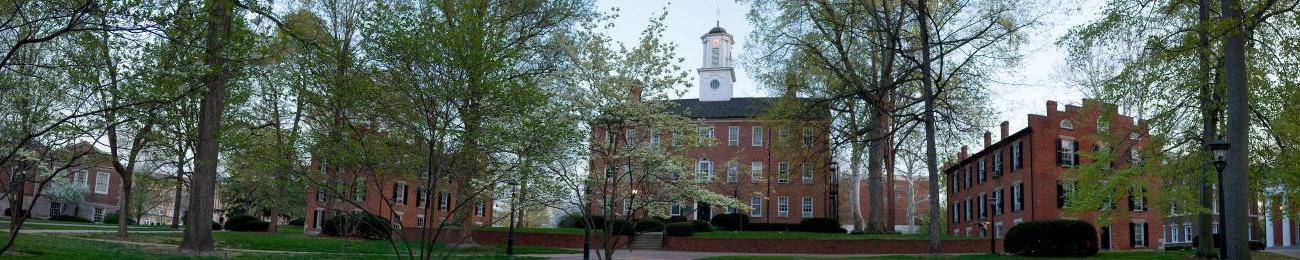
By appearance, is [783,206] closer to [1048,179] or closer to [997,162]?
[997,162]

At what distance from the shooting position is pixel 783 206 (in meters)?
52.8

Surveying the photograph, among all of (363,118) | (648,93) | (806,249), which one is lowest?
(806,249)

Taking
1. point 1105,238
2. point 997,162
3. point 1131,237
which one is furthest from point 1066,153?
point 997,162

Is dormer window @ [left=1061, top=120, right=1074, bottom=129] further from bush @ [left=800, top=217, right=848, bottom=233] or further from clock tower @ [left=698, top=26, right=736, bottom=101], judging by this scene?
clock tower @ [left=698, top=26, right=736, bottom=101]

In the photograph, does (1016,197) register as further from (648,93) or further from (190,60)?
(190,60)

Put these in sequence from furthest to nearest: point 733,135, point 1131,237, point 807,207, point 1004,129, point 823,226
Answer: point 733,135 → point 807,207 → point 1004,129 → point 823,226 → point 1131,237

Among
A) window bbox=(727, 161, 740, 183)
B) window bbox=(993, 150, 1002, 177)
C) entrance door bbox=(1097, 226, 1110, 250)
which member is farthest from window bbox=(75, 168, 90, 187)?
entrance door bbox=(1097, 226, 1110, 250)

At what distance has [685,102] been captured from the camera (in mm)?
56062

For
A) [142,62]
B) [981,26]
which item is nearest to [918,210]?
[981,26]

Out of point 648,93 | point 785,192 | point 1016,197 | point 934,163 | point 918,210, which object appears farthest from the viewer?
point 918,210

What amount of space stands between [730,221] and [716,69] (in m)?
14.1

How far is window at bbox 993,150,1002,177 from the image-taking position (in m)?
40.7

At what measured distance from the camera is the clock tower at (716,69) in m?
56.1

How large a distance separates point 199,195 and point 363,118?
7717 mm
